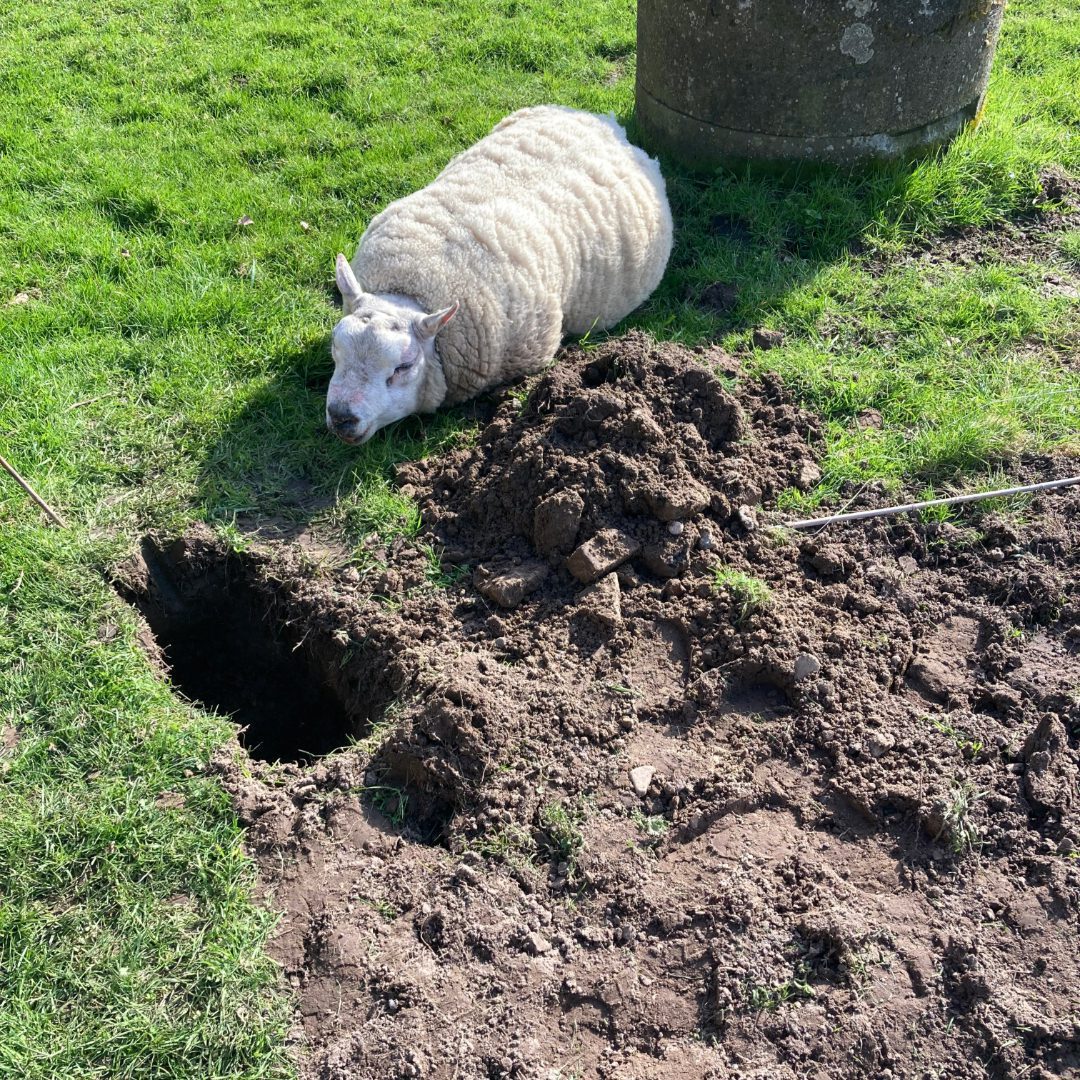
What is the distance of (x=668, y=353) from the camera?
479cm

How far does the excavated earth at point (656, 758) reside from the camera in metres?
2.91

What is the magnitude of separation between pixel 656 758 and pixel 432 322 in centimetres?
245

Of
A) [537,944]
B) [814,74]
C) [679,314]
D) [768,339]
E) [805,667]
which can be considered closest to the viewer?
[537,944]

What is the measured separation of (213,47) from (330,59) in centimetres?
106

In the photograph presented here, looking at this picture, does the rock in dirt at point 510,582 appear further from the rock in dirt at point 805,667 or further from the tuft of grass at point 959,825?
the tuft of grass at point 959,825

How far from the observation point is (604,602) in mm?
3934

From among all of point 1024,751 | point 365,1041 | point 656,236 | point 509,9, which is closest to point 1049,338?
point 656,236

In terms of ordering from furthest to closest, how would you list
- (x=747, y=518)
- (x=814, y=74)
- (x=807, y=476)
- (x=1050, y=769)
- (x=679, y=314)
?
(x=814, y=74) → (x=679, y=314) → (x=807, y=476) → (x=747, y=518) → (x=1050, y=769)

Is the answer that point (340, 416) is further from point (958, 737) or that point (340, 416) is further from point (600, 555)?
point (958, 737)

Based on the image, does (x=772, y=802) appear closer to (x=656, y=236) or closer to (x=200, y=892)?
(x=200, y=892)

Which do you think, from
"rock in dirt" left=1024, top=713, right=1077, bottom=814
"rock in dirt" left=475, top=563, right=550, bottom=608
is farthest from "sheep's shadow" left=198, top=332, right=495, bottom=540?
"rock in dirt" left=1024, top=713, right=1077, bottom=814

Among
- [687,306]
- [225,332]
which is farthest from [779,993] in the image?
[225,332]

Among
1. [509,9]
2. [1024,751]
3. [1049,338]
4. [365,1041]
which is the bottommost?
[365,1041]

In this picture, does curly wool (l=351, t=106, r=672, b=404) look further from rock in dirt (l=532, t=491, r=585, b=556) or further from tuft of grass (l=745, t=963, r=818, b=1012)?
tuft of grass (l=745, t=963, r=818, b=1012)
